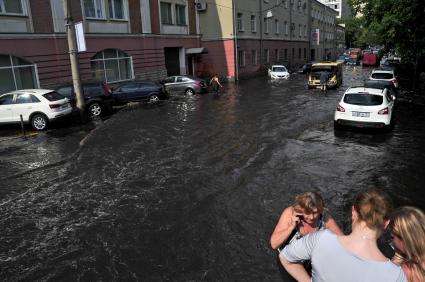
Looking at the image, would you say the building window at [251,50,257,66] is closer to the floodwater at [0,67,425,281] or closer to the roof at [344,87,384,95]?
the floodwater at [0,67,425,281]

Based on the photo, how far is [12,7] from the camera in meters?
20.7

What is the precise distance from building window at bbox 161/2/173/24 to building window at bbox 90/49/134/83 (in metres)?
5.54

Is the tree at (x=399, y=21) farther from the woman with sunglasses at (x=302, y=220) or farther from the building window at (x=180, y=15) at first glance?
the woman with sunglasses at (x=302, y=220)

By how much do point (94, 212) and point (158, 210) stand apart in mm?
1206

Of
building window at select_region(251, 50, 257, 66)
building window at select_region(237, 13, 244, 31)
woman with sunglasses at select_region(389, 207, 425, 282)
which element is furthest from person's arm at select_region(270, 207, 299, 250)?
building window at select_region(251, 50, 257, 66)

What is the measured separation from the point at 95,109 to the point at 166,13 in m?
16.0

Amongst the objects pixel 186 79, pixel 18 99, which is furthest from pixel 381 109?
pixel 186 79

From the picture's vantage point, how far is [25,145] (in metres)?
13.1

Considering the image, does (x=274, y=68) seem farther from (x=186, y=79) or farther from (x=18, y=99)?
(x=18, y=99)

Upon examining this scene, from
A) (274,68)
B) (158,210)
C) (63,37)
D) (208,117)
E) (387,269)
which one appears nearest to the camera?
(387,269)

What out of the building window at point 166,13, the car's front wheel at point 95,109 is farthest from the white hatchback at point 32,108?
the building window at point 166,13

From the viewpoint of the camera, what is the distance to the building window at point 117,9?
2655 cm

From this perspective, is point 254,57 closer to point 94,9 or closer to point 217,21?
point 217,21

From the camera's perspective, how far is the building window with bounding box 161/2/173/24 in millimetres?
31281
